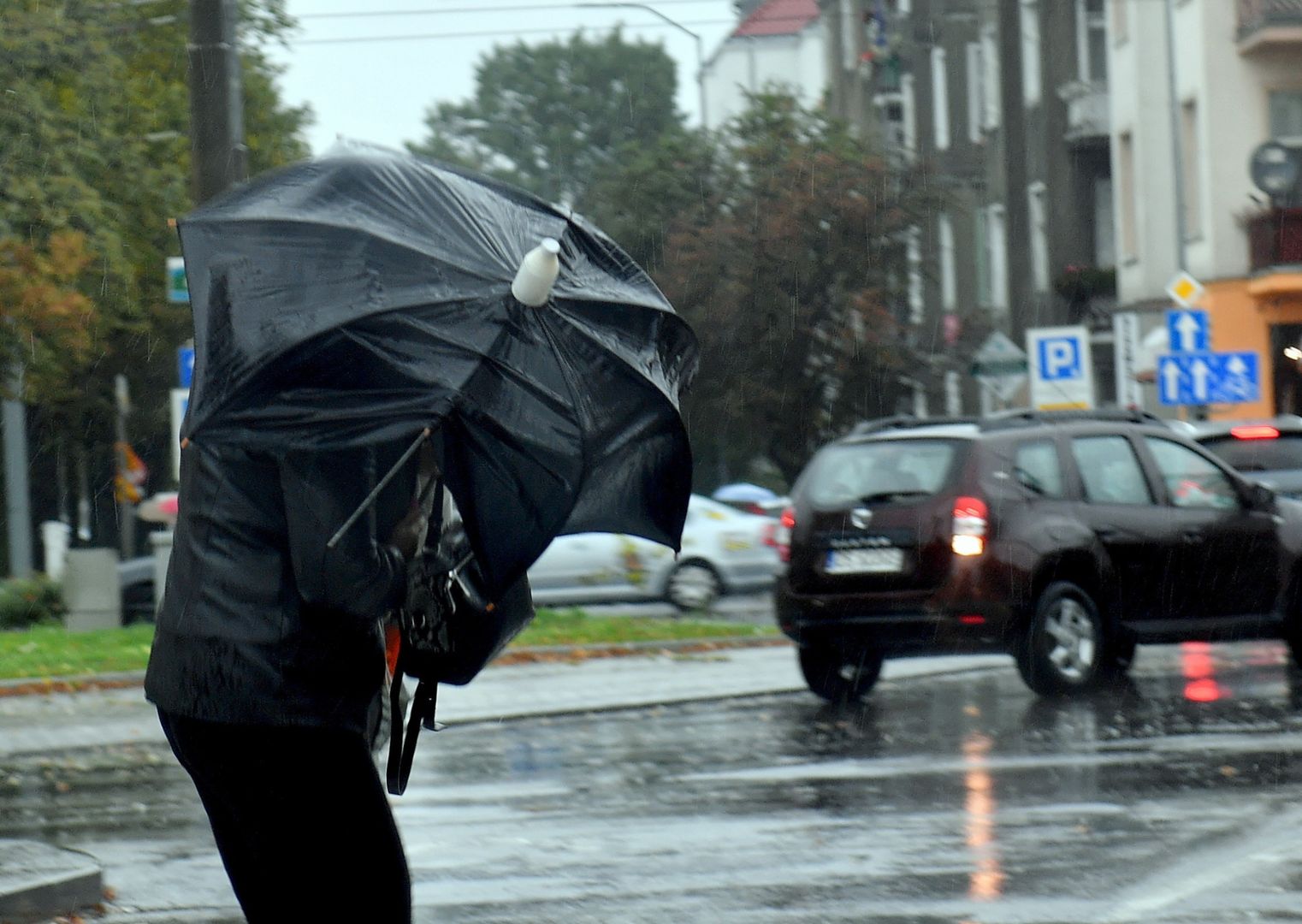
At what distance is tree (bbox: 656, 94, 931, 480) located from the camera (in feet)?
132

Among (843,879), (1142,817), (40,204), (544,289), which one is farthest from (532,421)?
A: (40,204)

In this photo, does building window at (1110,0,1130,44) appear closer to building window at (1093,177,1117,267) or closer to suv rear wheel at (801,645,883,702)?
building window at (1093,177,1117,267)

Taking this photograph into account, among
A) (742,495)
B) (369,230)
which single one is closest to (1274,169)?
(742,495)

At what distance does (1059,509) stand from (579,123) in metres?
77.1

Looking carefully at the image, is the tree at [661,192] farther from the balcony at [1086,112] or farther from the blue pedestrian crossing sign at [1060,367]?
the blue pedestrian crossing sign at [1060,367]

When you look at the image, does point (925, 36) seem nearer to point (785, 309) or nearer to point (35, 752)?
point (785, 309)

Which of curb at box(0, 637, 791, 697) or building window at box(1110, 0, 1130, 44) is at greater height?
building window at box(1110, 0, 1130, 44)

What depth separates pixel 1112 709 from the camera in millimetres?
12336

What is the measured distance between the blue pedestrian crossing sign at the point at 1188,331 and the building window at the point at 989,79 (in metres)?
20.0

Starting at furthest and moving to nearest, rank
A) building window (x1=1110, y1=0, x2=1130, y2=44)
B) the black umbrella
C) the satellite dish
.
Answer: building window (x1=1110, y1=0, x2=1130, y2=44), the satellite dish, the black umbrella

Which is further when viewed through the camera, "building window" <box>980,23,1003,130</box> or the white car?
"building window" <box>980,23,1003,130</box>

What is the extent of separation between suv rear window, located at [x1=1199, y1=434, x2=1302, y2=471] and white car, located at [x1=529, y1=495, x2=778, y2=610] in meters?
8.84

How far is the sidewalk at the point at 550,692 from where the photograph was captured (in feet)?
44.6

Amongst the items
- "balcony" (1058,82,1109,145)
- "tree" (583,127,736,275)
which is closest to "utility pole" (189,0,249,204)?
"balcony" (1058,82,1109,145)
